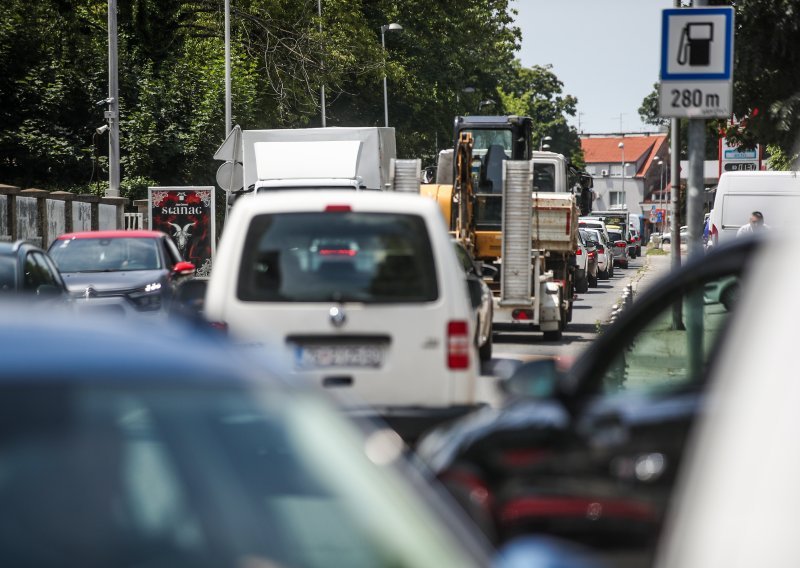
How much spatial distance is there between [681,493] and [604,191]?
572ft

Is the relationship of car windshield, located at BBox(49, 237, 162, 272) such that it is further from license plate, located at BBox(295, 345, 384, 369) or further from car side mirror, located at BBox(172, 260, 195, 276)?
license plate, located at BBox(295, 345, 384, 369)

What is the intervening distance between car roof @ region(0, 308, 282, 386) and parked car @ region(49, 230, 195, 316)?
14.9 metres

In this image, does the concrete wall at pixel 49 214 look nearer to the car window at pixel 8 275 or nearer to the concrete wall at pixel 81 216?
the concrete wall at pixel 81 216

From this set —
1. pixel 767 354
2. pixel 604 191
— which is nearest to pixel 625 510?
pixel 767 354

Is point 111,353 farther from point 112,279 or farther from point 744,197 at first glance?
point 744,197

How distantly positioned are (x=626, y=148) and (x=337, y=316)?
18571 cm

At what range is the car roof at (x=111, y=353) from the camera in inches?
97.5

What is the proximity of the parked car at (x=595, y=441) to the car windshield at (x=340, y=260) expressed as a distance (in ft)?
10.8

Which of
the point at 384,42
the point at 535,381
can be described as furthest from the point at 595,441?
the point at 384,42

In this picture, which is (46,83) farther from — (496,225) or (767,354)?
(767,354)

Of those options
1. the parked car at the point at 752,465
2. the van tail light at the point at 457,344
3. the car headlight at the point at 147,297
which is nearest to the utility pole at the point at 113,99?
the car headlight at the point at 147,297

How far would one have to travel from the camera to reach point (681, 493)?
4176mm

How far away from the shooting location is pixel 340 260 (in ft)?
29.1

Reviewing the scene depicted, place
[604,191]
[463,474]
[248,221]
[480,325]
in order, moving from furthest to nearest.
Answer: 1. [604,191]
2. [480,325]
3. [248,221]
4. [463,474]
